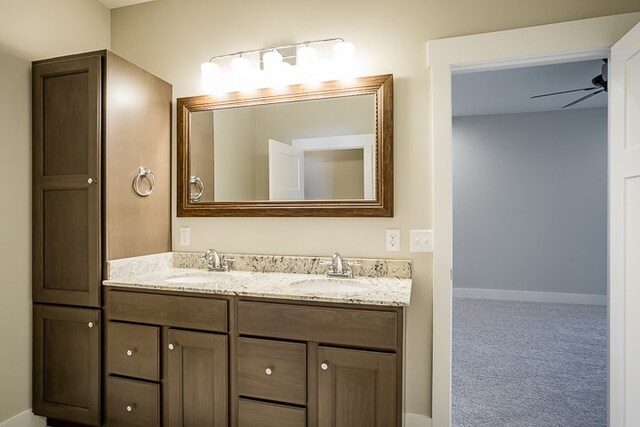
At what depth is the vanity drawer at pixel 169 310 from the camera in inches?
71.2

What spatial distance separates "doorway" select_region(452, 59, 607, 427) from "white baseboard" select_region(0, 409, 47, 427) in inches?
132

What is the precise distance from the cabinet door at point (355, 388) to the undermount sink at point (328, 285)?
0.40 metres

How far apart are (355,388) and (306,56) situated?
1707 mm

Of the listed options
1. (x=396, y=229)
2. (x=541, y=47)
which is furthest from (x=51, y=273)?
(x=541, y=47)

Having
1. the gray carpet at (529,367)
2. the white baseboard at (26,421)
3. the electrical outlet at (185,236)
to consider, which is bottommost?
the gray carpet at (529,367)

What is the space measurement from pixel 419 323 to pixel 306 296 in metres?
0.74

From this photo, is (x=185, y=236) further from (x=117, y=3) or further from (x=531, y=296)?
(x=531, y=296)

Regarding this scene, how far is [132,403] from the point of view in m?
1.95

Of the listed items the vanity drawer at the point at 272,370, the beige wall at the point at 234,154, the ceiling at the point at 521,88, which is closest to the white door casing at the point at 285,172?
the beige wall at the point at 234,154

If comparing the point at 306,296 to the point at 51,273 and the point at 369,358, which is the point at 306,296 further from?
the point at 51,273

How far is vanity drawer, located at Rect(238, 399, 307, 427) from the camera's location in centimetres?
167

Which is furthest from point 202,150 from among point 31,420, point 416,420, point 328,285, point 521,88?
point 521,88

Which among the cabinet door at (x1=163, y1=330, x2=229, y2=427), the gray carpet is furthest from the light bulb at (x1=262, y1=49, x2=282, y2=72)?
the gray carpet

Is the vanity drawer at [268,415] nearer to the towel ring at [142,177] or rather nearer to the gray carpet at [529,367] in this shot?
the gray carpet at [529,367]
